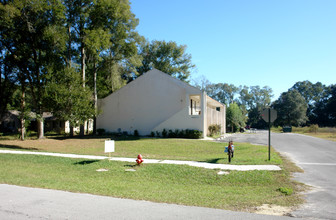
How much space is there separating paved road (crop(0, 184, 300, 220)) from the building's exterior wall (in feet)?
70.6

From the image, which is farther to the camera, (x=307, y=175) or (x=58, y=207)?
(x=307, y=175)

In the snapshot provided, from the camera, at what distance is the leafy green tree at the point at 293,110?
3157 inches

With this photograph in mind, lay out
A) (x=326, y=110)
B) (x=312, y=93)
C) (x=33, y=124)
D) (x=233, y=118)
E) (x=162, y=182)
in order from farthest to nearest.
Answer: (x=312, y=93) → (x=326, y=110) → (x=233, y=118) → (x=33, y=124) → (x=162, y=182)

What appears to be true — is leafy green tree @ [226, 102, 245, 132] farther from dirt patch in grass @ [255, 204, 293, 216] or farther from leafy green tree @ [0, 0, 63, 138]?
dirt patch in grass @ [255, 204, 293, 216]

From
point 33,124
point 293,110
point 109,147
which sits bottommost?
point 109,147

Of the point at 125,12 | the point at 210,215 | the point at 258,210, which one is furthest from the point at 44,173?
the point at 125,12

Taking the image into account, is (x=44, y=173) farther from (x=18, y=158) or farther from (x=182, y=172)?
(x=182, y=172)

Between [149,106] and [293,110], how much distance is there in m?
65.9

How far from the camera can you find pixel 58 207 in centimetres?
584

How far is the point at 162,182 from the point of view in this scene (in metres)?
9.04

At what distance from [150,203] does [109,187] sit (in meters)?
2.19

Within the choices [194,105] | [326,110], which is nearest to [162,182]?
[194,105]

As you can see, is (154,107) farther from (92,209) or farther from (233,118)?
(233,118)

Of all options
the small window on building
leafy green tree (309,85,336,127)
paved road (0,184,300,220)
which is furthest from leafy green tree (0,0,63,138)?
leafy green tree (309,85,336,127)
